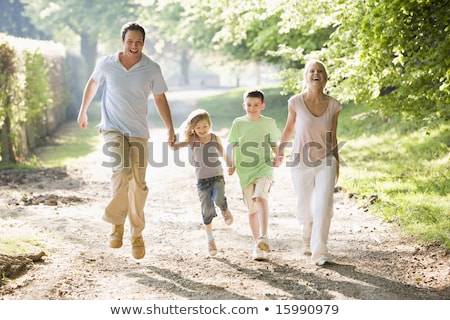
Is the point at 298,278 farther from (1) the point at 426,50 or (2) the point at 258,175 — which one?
(1) the point at 426,50

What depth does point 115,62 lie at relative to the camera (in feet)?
22.8

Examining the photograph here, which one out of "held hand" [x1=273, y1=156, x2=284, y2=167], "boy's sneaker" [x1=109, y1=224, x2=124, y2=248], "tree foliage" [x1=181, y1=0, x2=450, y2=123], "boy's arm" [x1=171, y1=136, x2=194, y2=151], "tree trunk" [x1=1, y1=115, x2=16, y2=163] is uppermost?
"tree foliage" [x1=181, y1=0, x2=450, y2=123]

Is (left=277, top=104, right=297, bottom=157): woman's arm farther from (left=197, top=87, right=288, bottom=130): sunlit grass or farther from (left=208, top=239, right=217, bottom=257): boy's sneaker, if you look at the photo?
(left=197, top=87, right=288, bottom=130): sunlit grass

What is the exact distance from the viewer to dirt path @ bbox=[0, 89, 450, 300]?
6293mm

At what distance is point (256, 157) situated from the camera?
7.59 m

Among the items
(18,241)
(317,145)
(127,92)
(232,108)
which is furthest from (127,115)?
(232,108)

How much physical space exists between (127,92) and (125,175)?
0.82 meters

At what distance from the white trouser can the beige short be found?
0.32 meters

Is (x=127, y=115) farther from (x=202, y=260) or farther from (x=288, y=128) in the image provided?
(x=202, y=260)

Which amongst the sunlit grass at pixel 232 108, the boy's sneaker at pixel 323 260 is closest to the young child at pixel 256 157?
the boy's sneaker at pixel 323 260

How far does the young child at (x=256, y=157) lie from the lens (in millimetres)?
7457

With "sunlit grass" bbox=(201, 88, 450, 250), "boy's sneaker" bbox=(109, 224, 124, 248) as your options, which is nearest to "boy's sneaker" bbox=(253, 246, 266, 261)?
"boy's sneaker" bbox=(109, 224, 124, 248)
